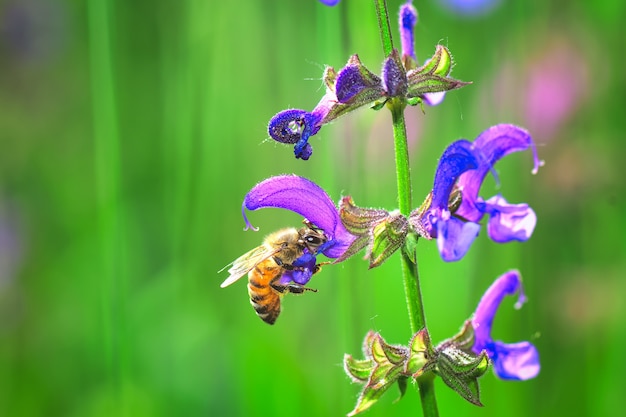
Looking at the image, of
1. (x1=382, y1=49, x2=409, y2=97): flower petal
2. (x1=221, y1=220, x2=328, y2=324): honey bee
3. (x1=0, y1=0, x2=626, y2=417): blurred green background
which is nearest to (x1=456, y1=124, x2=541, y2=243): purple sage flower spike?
(x1=382, y1=49, x2=409, y2=97): flower petal

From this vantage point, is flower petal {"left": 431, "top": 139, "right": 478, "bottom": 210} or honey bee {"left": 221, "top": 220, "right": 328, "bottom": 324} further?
honey bee {"left": 221, "top": 220, "right": 328, "bottom": 324}

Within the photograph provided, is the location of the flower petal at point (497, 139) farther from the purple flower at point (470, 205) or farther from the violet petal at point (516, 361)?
the violet petal at point (516, 361)

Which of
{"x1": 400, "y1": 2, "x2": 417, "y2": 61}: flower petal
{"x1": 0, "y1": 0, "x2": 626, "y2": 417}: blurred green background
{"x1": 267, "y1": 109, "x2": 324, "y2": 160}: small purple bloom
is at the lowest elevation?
{"x1": 0, "y1": 0, "x2": 626, "y2": 417}: blurred green background

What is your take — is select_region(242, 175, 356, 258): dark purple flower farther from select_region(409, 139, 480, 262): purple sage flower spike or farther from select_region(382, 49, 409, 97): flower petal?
select_region(382, 49, 409, 97): flower petal

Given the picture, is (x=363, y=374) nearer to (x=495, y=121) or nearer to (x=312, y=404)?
(x=312, y=404)

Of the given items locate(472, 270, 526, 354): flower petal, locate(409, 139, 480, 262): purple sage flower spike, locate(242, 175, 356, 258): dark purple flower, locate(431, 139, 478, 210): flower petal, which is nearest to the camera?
locate(409, 139, 480, 262): purple sage flower spike

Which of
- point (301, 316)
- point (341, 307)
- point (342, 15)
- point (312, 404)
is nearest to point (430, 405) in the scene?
point (341, 307)
